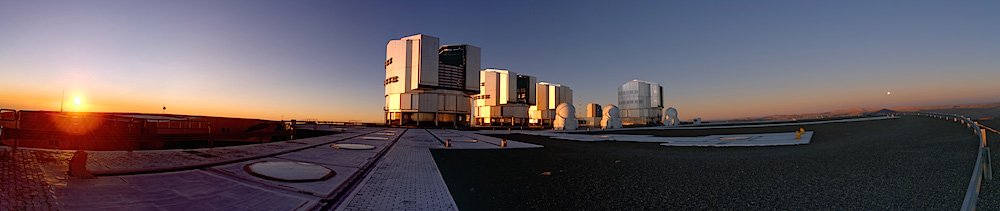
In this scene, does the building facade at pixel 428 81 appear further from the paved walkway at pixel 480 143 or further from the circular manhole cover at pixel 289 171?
the circular manhole cover at pixel 289 171

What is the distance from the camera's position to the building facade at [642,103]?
8531cm

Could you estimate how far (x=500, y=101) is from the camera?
8325 cm

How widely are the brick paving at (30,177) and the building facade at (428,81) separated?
4987 cm

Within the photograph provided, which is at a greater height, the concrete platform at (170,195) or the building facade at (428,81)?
the building facade at (428,81)

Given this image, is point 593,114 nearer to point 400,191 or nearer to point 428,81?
point 428,81

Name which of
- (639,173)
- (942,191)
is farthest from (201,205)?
(942,191)

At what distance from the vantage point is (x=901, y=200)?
19.9 feet

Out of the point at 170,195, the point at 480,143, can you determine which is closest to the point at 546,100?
the point at 480,143

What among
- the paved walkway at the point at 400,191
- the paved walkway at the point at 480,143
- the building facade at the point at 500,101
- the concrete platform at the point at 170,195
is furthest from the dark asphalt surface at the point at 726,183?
the building facade at the point at 500,101

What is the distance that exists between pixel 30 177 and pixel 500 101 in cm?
→ 7791

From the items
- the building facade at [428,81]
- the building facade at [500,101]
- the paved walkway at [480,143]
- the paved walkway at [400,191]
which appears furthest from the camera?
the building facade at [500,101]

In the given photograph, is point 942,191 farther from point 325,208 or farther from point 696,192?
point 325,208

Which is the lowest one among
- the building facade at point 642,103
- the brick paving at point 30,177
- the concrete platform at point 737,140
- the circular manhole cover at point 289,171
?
the concrete platform at point 737,140

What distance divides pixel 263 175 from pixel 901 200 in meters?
11.3
